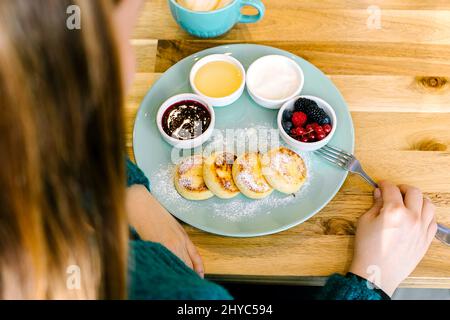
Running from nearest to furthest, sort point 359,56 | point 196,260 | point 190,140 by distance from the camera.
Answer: point 196,260 → point 190,140 → point 359,56

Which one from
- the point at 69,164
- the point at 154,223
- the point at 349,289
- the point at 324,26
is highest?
the point at 324,26

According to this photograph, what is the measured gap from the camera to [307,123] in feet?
3.40

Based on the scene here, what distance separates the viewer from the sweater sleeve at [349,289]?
A: 88 cm

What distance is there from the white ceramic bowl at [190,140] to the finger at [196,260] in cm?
26

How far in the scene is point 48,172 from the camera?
0.54 metres

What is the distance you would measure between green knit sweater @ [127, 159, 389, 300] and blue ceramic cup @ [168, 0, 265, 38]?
571mm

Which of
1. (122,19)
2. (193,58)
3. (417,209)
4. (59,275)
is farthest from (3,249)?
(417,209)

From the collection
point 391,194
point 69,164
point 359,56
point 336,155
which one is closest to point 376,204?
point 391,194

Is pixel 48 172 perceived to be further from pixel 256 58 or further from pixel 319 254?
pixel 256 58

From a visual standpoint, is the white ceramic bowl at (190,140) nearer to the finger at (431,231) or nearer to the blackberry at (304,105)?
the blackberry at (304,105)

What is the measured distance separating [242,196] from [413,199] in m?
0.41

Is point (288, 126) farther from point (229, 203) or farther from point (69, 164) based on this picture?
point (69, 164)

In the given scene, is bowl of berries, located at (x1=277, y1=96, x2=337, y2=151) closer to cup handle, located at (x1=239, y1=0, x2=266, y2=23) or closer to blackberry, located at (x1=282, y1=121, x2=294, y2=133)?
blackberry, located at (x1=282, y1=121, x2=294, y2=133)

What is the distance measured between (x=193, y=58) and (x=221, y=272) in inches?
23.6
